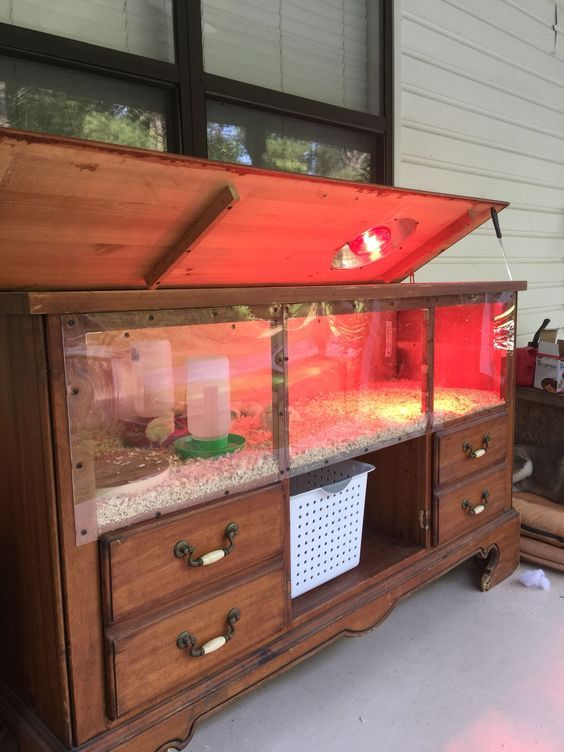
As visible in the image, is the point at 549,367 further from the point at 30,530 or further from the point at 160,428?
the point at 30,530

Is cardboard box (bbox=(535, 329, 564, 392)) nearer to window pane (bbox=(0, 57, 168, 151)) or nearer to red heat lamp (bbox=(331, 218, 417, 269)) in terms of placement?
red heat lamp (bbox=(331, 218, 417, 269))

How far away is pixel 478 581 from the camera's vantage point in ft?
8.07

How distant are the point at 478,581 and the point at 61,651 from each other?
5.95 ft

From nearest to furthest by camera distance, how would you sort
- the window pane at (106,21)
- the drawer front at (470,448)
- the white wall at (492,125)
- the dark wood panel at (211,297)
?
the dark wood panel at (211,297) → the window pane at (106,21) → the drawer front at (470,448) → the white wall at (492,125)

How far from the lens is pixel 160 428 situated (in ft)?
5.22

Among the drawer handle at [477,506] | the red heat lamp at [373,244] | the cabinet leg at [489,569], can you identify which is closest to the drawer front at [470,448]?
the drawer handle at [477,506]

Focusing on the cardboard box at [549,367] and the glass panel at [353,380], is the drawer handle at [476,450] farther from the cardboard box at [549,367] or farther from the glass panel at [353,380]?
the cardboard box at [549,367]

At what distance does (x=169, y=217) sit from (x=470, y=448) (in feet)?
4.69

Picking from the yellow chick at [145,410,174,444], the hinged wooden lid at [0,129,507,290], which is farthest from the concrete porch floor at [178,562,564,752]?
the hinged wooden lid at [0,129,507,290]

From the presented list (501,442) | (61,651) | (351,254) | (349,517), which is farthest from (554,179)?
(61,651)

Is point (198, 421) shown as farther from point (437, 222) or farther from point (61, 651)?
point (437, 222)

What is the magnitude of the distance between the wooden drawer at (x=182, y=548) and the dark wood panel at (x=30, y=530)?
0.40ft

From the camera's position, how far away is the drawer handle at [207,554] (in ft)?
4.48

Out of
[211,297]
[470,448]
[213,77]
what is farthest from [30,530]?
[213,77]
